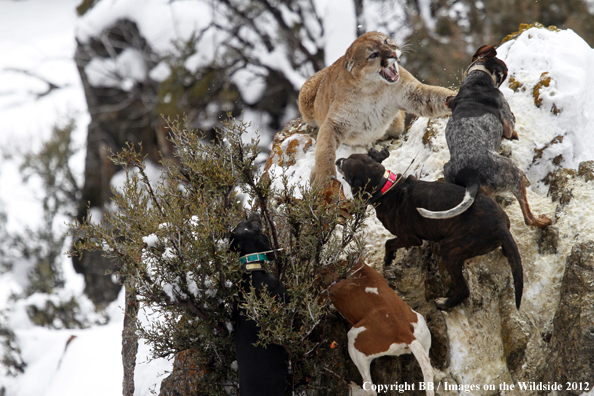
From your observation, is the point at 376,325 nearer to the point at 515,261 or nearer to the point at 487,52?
the point at 515,261

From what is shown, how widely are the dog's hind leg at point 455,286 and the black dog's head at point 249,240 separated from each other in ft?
4.20

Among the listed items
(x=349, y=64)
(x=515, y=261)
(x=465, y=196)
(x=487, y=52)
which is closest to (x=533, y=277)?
(x=515, y=261)

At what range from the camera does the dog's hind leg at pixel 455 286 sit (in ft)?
10.2

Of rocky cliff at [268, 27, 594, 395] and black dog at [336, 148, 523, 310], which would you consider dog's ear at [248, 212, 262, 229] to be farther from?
black dog at [336, 148, 523, 310]

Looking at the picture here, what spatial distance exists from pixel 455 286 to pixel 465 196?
0.65 m

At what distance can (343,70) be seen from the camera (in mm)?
4578

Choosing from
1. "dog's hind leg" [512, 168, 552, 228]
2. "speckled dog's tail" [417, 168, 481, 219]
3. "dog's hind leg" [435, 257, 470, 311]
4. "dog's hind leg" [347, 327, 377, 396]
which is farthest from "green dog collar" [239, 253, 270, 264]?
"dog's hind leg" [512, 168, 552, 228]

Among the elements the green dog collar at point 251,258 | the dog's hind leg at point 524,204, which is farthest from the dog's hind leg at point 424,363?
the dog's hind leg at point 524,204

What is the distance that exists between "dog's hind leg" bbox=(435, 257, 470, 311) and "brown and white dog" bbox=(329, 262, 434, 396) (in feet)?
1.00

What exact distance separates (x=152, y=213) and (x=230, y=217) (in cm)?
58

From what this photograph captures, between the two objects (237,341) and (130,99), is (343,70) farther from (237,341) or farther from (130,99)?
(130,99)

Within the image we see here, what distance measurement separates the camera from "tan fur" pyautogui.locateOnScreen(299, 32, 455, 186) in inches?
163

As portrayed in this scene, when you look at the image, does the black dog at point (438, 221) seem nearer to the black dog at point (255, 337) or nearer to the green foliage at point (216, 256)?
the green foliage at point (216, 256)

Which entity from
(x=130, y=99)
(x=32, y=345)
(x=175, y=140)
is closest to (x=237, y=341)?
(x=175, y=140)
